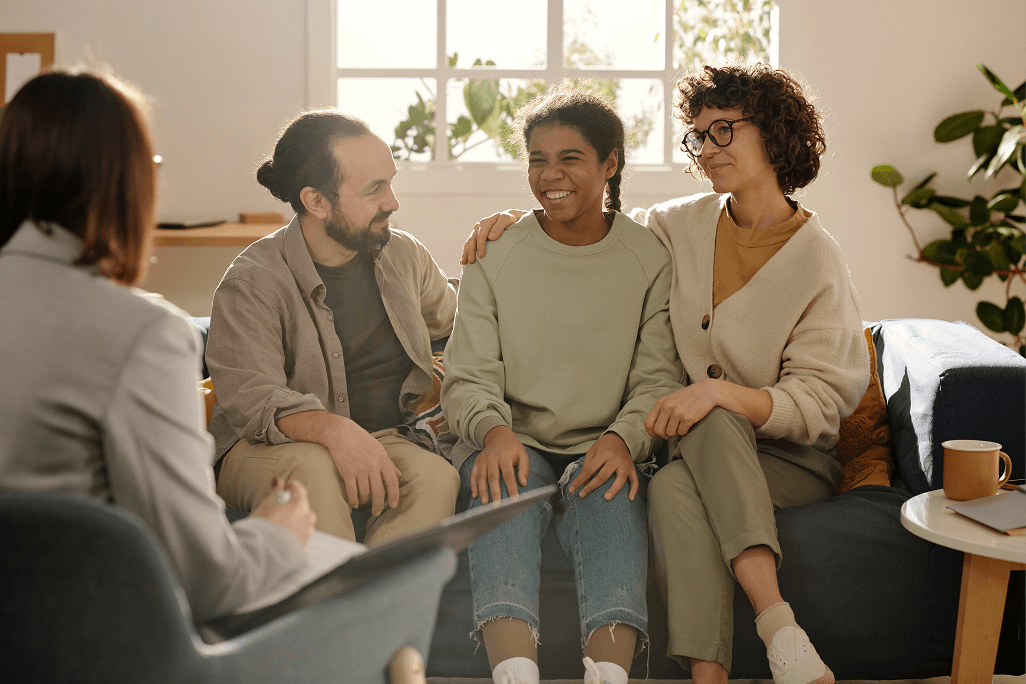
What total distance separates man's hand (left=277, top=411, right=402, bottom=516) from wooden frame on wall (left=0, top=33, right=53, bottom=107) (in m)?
2.88

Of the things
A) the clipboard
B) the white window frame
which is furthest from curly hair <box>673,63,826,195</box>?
the white window frame

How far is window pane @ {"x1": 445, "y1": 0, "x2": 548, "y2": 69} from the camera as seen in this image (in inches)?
153

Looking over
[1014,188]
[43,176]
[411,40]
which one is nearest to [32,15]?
[411,40]

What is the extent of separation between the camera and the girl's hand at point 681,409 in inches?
63.2

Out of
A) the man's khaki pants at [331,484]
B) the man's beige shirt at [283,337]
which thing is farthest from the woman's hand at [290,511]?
the man's beige shirt at [283,337]

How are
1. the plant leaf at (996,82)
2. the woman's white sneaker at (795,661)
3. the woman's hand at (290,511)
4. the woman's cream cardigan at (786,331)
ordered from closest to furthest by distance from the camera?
the woman's hand at (290,511) → the woman's white sneaker at (795,661) → the woman's cream cardigan at (786,331) → the plant leaf at (996,82)

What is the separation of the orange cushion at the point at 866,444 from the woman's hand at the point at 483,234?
0.90 meters

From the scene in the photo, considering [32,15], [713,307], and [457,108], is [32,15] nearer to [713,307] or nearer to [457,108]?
[457,108]

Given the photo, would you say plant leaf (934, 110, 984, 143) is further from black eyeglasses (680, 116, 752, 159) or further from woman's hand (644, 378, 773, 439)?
woman's hand (644, 378, 773, 439)

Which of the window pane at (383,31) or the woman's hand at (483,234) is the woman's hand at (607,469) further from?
the window pane at (383,31)

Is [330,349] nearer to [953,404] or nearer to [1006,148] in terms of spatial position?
[953,404]

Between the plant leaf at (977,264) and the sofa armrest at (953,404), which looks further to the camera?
the plant leaf at (977,264)

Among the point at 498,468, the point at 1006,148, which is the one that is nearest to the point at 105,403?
the point at 498,468

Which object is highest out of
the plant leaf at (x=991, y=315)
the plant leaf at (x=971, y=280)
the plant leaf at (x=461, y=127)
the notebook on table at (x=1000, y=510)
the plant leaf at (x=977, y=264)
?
the plant leaf at (x=461, y=127)
